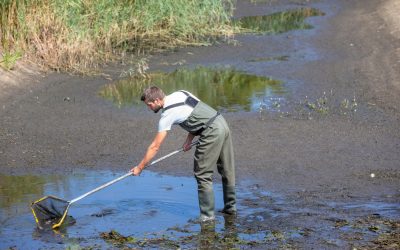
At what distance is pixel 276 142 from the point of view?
418 inches

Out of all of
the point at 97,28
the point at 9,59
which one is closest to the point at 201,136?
the point at 9,59

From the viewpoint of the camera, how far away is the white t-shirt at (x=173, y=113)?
7457mm

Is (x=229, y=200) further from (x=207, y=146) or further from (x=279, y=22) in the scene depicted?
(x=279, y=22)

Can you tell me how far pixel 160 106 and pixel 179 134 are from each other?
3.60 m

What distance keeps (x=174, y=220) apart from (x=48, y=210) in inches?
47.5

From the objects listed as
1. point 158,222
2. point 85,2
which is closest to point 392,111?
point 158,222

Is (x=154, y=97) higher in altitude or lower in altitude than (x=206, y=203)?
higher

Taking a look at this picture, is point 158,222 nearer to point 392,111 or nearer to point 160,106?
point 160,106

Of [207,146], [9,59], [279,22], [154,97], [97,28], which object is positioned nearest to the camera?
[154,97]

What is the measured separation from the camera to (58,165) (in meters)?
9.98

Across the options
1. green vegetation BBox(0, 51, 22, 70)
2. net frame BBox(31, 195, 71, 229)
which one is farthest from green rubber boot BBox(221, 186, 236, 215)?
green vegetation BBox(0, 51, 22, 70)

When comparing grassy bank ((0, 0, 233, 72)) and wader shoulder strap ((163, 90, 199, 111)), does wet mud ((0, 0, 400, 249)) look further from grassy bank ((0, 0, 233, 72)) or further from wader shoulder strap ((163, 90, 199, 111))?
wader shoulder strap ((163, 90, 199, 111))

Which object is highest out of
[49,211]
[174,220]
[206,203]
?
[206,203]

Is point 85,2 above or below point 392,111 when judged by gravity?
above
